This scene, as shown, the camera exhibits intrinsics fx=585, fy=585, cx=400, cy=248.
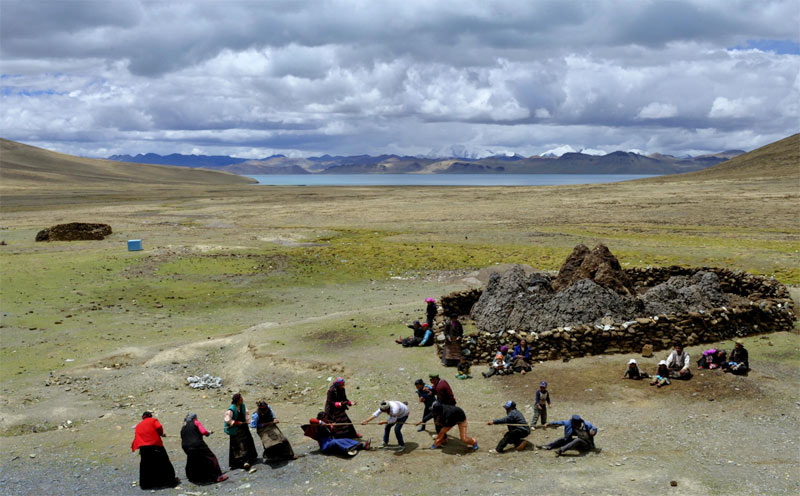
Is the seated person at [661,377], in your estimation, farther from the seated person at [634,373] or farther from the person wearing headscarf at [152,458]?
the person wearing headscarf at [152,458]

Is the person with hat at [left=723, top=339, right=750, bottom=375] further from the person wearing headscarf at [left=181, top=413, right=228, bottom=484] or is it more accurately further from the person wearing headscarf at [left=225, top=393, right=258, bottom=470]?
Answer: the person wearing headscarf at [left=181, top=413, right=228, bottom=484]

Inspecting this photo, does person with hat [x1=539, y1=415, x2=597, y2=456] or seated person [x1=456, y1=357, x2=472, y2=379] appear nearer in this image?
person with hat [x1=539, y1=415, x2=597, y2=456]

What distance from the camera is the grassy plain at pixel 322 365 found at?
13125 mm

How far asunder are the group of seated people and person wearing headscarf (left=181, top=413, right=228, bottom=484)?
40.2ft

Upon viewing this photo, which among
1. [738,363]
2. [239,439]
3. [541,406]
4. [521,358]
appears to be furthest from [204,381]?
[738,363]

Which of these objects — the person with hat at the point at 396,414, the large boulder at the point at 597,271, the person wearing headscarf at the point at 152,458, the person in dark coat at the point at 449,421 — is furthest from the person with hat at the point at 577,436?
the large boulder at the point at 597,271

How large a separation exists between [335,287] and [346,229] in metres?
33.9

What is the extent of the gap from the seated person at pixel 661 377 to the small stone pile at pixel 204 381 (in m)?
14.0

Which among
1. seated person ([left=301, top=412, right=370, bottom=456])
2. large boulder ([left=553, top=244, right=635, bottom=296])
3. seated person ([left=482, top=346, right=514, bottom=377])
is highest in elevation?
large boulder ([left=553, top=244, right=635, bottom=296])

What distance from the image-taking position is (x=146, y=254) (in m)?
46.7

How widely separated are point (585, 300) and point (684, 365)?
435 cm

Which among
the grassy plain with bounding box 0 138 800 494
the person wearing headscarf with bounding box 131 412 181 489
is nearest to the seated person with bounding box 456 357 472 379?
the grassy plain with bounding box 0 138 800 494

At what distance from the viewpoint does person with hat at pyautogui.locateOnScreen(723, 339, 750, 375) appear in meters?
17.8

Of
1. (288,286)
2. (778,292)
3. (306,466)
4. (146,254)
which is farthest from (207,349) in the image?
(146,254)
